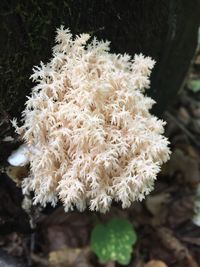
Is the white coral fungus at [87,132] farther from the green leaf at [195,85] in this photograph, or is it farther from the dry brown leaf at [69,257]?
the green leaf at [195,85]

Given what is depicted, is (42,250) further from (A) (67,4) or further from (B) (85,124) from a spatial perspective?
(A) (67,4)

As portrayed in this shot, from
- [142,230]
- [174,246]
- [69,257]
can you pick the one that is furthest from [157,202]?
[69,257]

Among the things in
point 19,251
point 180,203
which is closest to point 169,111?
point 180,203

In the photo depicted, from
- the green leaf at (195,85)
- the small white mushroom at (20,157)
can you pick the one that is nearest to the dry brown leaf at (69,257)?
the small white mushroom at (20,157)

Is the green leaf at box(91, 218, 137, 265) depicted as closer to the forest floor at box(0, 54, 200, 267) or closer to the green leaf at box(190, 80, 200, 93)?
the forest floor at box(0, 54, 200, 267)

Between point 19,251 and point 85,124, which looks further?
point 19,251

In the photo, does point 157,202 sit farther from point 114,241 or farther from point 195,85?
point 195,85

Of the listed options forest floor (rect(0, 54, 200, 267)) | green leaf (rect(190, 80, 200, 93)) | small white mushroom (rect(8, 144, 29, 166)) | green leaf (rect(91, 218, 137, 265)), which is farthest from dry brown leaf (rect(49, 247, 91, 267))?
green leaf (rect(190, 80, 200, 93))
